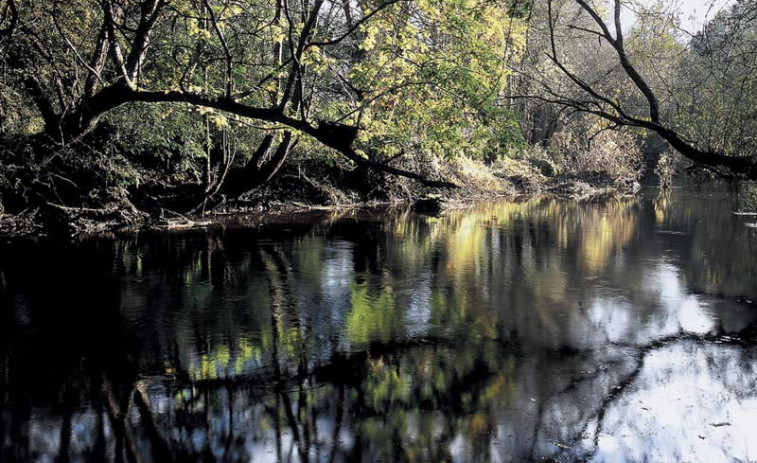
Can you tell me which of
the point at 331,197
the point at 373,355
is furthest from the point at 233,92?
the point at 331,197

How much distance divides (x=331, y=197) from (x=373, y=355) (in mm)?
21694

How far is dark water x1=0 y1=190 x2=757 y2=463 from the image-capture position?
7262 millimetres

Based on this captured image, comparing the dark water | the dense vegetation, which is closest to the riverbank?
the dense vegetation

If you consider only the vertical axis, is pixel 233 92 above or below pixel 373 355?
above

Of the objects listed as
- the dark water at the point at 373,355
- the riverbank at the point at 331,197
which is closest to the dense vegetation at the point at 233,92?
the riverbank at the point at 331,197

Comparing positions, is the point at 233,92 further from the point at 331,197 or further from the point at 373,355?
the point at 331,197

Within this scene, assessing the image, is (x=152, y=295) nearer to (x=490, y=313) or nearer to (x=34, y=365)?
(x=34, y=365)

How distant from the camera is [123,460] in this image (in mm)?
6730

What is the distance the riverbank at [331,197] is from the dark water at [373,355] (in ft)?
5.83

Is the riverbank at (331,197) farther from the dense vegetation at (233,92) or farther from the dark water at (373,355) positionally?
the dark water at (373,355)

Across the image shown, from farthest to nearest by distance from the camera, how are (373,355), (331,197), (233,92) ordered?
(331,197) → (233,92) → (373,355)

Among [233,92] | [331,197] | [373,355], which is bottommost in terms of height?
[373,355]

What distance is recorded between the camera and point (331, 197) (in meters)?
31.2

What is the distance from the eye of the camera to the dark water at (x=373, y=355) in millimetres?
7262
